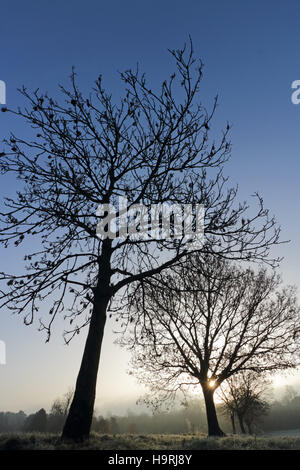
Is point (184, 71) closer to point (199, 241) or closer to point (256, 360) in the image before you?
point (199, 241)

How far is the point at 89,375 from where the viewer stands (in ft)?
21.2

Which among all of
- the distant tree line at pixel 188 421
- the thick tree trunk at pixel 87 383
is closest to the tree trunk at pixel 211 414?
the thick tree trunk at pixel 87 383

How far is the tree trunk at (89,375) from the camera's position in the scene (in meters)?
6.00

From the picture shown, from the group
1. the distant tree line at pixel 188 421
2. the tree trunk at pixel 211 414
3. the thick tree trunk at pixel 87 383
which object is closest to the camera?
the thick tree trunk at pixel 87 383

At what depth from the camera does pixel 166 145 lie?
8.05 meters

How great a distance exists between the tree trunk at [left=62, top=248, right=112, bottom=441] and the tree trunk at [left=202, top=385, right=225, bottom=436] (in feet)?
35.9

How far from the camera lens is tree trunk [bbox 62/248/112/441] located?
600 cm

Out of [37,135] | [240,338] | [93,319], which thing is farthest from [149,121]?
[240,338]

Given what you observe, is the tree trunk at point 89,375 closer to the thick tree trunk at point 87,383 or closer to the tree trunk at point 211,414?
the thick tree trunk at point 87,383

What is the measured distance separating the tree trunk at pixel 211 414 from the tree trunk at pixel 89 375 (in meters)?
10.9

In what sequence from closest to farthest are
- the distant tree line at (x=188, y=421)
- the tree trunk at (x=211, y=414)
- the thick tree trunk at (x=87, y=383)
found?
the thick tree trunk at (x=87, y=383) → the tree trunk at (x=211, y=414) → the distant tree line at (x=188, y=421)

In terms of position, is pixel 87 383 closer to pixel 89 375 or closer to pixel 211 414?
pixel 89 375
